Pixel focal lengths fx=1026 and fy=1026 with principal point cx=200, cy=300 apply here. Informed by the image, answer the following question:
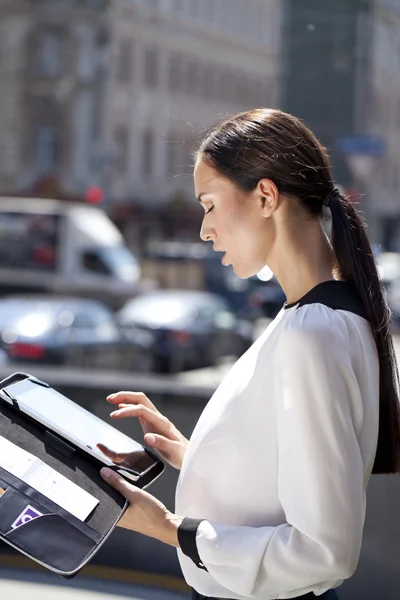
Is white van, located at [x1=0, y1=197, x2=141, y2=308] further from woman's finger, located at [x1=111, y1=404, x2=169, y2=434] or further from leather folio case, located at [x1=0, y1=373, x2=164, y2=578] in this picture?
leather folio case, located at [x1=0, y1=373, x2=164, y2=578]

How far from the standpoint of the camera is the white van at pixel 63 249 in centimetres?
1555

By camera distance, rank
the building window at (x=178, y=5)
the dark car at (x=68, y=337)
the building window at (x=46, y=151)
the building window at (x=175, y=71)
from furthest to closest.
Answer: the building window at (x=46, y=151) < the building window at (x=178, y=5) < the building window at (x=175, y=71) < the dark car at (x=68, y=337)

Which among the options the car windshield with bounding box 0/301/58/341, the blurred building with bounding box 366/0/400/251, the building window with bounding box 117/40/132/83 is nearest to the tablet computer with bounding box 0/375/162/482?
the car windshield with bounding box 0/301/58/341

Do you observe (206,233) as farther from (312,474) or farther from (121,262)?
(121,262)

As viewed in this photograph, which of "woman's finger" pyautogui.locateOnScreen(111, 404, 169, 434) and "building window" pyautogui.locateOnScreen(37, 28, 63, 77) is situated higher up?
"building window" pyautogui.locateOnScreen(37, 28, 63, 77)

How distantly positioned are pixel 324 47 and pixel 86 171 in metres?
7.77

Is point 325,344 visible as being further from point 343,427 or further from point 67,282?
point 67,282

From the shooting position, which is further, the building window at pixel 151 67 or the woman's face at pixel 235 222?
the building window at pixel 151 67

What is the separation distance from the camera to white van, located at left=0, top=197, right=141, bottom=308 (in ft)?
51.0

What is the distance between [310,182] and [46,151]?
15.6 metres

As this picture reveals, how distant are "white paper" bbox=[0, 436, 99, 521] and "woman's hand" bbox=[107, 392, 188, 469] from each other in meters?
0.24

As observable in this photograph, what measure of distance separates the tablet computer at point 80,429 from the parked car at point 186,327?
9.92 metres

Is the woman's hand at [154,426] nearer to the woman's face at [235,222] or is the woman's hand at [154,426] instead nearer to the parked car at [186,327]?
the woman's face at [235,222]

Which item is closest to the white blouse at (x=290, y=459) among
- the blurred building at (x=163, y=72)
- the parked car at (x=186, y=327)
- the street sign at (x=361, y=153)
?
the street sign at (x=361, y=153)
